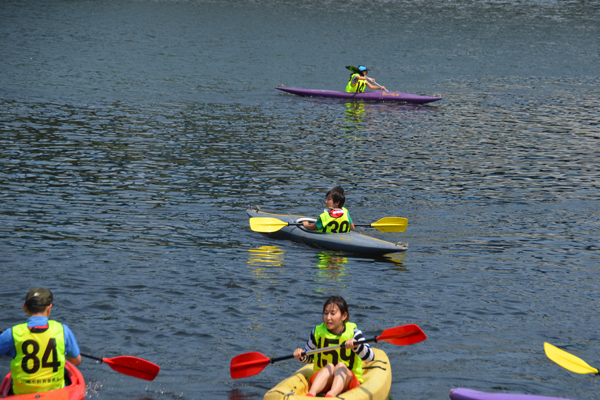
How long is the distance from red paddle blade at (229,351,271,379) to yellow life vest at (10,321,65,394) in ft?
5.91

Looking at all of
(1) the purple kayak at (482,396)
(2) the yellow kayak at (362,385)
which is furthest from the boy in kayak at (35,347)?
(1) the purple kayak at (482,396)

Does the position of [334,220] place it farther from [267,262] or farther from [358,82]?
[358,82]

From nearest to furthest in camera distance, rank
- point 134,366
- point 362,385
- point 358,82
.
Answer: point 362,385
point 134,366
point 358,82

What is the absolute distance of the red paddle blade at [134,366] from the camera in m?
6.54

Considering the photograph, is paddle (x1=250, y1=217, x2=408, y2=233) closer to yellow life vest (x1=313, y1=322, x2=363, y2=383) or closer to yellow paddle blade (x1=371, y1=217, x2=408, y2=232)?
yellow paddle blade (x1=371, y1=217, x2=408, y2=232)

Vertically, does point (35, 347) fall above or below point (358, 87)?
below

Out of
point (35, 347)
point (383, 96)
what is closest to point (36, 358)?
point (35, 347)

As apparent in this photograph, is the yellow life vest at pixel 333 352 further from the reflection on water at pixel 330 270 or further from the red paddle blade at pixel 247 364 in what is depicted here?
the reflection on water at pixel 330 270

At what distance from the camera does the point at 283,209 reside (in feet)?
46.5

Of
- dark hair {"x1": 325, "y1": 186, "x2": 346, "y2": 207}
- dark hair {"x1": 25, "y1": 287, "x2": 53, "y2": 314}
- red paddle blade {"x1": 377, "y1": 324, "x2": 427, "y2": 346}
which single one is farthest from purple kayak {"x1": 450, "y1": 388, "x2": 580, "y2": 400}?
dark hair {"x1": 325, "y1": 186, "x2": 346, "y2": 207}

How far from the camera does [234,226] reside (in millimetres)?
13133

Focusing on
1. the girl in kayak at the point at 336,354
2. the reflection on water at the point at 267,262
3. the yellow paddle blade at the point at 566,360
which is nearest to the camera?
the girl in kayak at the point at 336,354

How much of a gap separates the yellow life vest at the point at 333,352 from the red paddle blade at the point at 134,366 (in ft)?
5.52

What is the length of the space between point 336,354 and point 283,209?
7650mm
